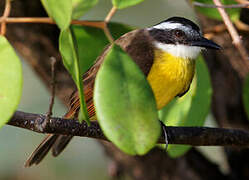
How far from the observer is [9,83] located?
163cm

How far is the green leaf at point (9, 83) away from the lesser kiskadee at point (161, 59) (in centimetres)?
79

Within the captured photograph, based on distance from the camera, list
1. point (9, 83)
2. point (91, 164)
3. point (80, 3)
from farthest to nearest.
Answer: point (91, 164) → point (80, 3) → point (9, 83)

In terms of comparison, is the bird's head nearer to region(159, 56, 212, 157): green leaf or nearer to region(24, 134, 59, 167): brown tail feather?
region(159, 56, 212, 157): green leaf

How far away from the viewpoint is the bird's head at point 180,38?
9.01 ft

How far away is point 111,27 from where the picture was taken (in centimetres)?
267

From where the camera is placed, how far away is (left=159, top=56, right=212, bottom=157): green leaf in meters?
2.45

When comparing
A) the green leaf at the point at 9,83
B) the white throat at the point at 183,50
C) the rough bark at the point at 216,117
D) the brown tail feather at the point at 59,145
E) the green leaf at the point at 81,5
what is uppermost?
the green leaf at the point at 9,83

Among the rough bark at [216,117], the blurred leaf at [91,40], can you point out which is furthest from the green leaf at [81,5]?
the rough bark at [216,117]

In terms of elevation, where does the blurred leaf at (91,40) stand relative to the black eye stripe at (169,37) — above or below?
above

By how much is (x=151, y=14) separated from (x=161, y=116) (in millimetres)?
3153

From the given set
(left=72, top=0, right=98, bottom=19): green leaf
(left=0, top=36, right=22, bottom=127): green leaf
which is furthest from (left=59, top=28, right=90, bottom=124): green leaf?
(left=72, top=0, right=98, bottom=19): green leaf

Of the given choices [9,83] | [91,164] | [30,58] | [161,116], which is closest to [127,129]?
[9,83]

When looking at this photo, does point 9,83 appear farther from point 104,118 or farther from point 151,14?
point 151,14

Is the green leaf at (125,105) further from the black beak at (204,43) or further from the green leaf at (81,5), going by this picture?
the black beak at (204,43)
